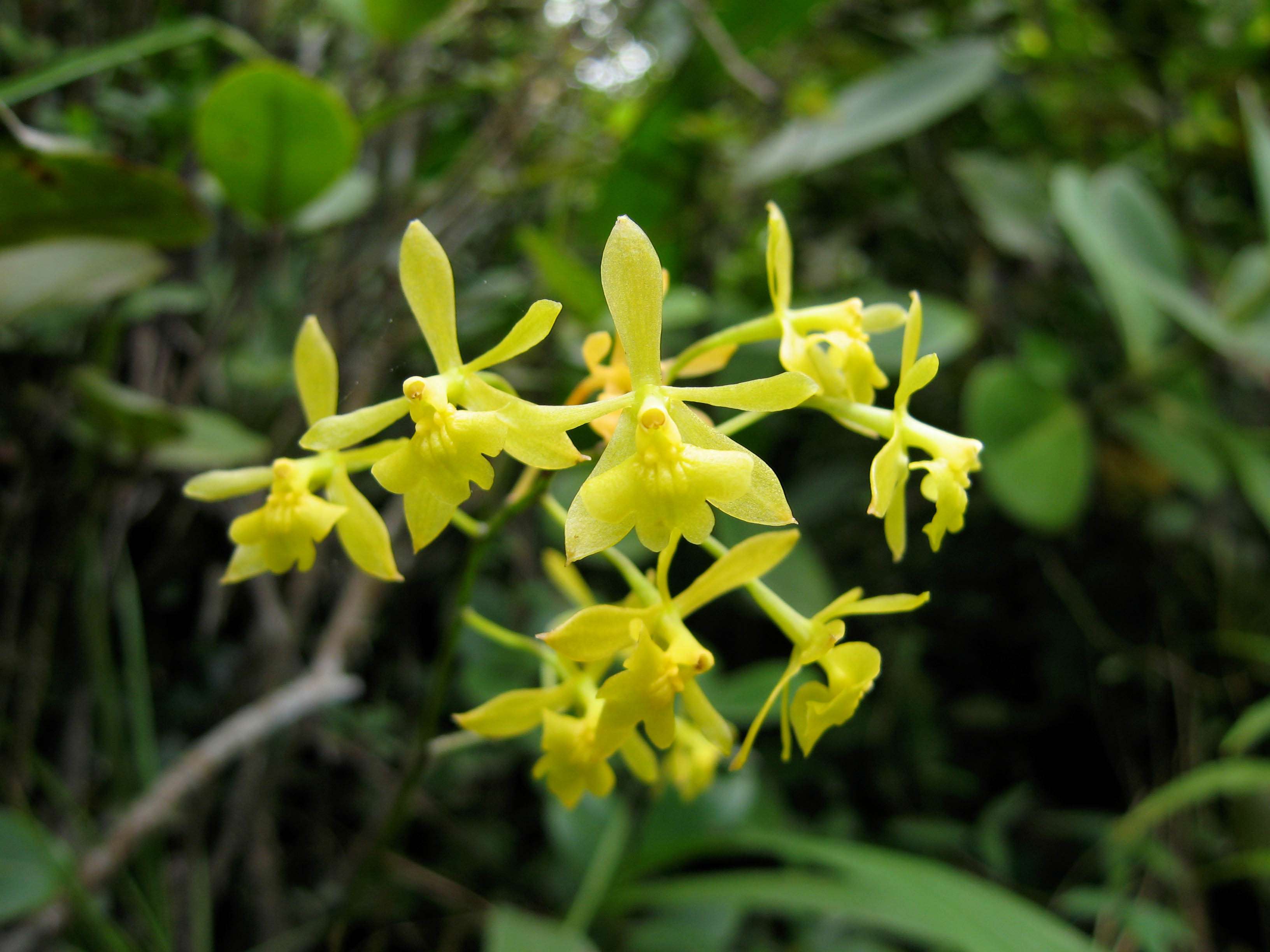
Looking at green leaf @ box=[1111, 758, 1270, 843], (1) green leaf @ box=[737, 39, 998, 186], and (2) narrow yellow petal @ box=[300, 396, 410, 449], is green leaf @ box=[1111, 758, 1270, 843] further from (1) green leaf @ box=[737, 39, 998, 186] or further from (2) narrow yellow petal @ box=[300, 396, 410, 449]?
(2) narrow yellow petal @ box=[300, 396, 410, 449]

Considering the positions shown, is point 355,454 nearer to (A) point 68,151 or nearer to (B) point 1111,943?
(A) point 68,151

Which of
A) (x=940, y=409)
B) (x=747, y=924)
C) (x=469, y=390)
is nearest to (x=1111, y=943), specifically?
(x=747, y=924)

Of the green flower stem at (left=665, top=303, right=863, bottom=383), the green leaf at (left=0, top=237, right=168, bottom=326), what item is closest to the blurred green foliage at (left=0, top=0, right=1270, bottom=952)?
the green leaf at (left=0, top=237, right=168, bottom=326)

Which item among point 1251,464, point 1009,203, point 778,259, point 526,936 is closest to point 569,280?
point 778,259

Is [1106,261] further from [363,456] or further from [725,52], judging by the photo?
[363,456]

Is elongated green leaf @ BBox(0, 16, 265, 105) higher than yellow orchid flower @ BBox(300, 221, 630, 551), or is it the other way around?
elongated green leaf @ BBox(0, 16, 265, 105)

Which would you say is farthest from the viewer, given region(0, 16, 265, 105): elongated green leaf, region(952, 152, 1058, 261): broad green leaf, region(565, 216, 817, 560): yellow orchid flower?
region(952, 152, 1058, 261): broad green leaf

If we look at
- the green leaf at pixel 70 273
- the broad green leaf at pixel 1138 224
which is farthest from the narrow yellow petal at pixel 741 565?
the broad green leaf at pixel 1138 224
